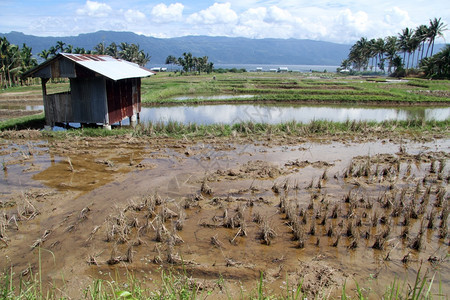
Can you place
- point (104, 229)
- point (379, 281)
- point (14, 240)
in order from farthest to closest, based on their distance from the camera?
point (104, 229), point (14, 240), point (379, 281)

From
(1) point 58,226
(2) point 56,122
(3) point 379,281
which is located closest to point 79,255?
(1) point 58,226

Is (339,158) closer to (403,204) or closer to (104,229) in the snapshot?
(403,204)

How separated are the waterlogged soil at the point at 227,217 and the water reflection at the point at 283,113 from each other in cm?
653

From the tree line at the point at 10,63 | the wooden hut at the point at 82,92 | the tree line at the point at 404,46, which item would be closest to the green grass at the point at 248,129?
the wooden hut at the point at 82,92

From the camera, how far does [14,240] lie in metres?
5.61

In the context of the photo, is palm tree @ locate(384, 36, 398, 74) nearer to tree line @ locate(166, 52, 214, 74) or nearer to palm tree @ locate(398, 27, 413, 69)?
palm tree @ locate(398, 27, 413, 69)

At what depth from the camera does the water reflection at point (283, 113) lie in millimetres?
17750

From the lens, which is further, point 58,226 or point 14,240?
point 58,226

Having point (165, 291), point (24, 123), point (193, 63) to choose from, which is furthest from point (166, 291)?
point (193, 63)

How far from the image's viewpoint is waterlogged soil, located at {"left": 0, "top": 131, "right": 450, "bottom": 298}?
4785mm

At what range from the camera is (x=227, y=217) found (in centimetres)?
629

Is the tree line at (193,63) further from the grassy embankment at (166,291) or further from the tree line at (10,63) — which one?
the grassy embankment at (166,291)

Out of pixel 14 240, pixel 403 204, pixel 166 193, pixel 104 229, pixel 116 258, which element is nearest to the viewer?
pixel 116 258

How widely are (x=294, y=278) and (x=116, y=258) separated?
2.87 metres
